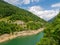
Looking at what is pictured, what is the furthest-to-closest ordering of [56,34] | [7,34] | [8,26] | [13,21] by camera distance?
[13,21] < [8,26] < [7,34] < [56,34]

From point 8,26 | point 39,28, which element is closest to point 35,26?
A: point 39,28

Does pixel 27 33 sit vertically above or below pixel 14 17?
below

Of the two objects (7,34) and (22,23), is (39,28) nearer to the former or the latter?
(22,23)

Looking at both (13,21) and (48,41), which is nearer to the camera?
(48,41)

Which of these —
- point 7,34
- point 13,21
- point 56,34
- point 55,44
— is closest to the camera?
point 55,44

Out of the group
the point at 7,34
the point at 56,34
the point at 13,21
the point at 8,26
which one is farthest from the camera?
the point at 13,21

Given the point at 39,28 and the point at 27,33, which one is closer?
the point at 27,33

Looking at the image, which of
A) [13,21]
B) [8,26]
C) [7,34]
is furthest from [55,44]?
[13,21]

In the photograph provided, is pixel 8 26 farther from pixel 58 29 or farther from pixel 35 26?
pixel 58 29

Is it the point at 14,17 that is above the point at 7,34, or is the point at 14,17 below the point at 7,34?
above
